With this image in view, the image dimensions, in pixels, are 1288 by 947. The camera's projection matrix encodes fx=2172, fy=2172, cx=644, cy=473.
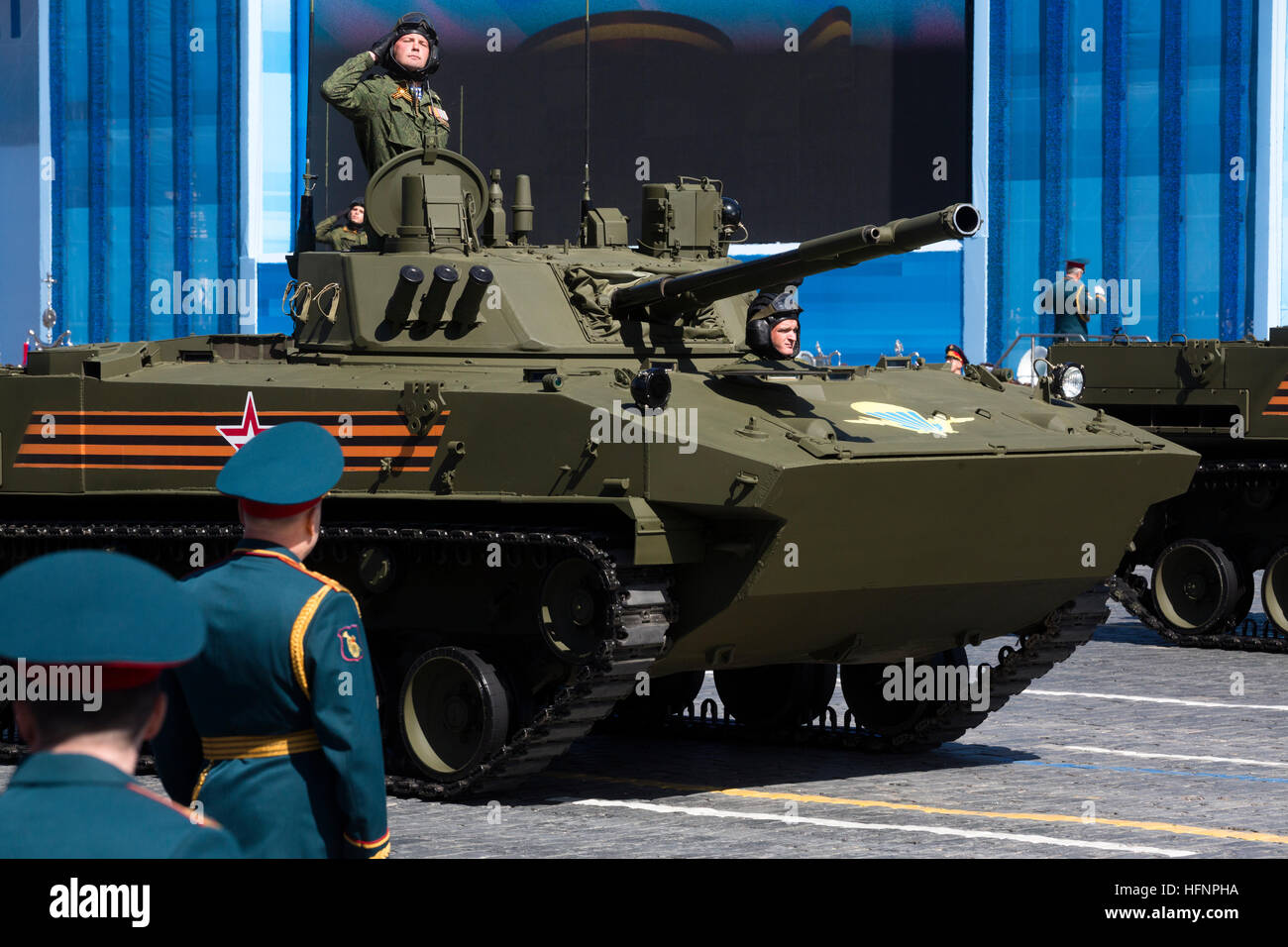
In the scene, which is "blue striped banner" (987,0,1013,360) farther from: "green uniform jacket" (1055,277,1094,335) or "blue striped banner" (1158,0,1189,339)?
"green uniform jacket" (1055,277,1094,335)

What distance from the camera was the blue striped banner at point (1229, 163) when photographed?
102ft

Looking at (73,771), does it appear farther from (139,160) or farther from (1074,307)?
(139,160)

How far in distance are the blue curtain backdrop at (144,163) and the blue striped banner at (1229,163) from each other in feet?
52.0

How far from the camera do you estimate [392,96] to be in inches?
588

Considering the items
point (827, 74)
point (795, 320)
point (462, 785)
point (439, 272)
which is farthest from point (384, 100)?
point (827, 74)

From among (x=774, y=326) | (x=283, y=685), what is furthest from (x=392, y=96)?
(x=283, y=685)

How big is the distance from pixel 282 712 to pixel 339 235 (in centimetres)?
974

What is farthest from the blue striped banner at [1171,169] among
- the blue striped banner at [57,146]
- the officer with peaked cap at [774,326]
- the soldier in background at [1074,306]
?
the officer with peaked cap at [774,326]

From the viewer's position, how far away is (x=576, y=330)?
13.2 meters

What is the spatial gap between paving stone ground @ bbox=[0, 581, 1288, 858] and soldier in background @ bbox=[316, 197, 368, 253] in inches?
152

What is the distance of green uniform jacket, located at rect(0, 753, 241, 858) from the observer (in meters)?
3.67

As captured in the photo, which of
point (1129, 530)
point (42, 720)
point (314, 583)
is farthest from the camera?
point (1129, 530)

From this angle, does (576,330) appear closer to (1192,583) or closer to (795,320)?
(795,320)

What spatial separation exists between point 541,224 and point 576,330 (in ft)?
69.1
